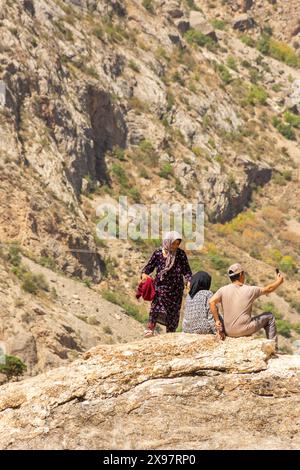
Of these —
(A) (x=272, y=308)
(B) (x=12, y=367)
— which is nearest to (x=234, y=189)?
(A) (x=272, y=308)

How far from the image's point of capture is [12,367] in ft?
61.6

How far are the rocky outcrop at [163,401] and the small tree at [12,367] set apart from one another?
1038cm

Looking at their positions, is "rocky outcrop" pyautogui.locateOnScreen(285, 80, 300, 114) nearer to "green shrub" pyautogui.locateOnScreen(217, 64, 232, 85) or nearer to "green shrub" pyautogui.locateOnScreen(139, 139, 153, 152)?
"green shrub" pyautogui.locateOnScreen(217, 64, 232, 85)

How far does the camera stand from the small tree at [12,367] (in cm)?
A: 1859

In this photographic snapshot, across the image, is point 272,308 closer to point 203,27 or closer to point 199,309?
point 199,309

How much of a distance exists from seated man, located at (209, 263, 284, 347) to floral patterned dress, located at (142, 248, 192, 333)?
120cm

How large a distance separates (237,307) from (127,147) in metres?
32.9

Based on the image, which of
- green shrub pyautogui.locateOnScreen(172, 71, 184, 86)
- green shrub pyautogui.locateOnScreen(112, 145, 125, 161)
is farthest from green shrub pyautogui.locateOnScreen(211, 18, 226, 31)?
green shrub pyautogui.locateOnScreen(112, 145, 125, 161)

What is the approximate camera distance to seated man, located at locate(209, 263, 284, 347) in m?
8.80

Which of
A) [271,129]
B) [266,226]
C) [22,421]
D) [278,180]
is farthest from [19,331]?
[271,129]

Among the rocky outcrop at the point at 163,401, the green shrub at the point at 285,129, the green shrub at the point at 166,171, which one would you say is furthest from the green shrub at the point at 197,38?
the rocky outcrop at the point at 163,401

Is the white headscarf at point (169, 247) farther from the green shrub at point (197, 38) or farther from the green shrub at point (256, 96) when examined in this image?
the green shrub at point (197, 38)

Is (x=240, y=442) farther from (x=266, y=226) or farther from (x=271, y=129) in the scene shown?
(x=271, y=129)
